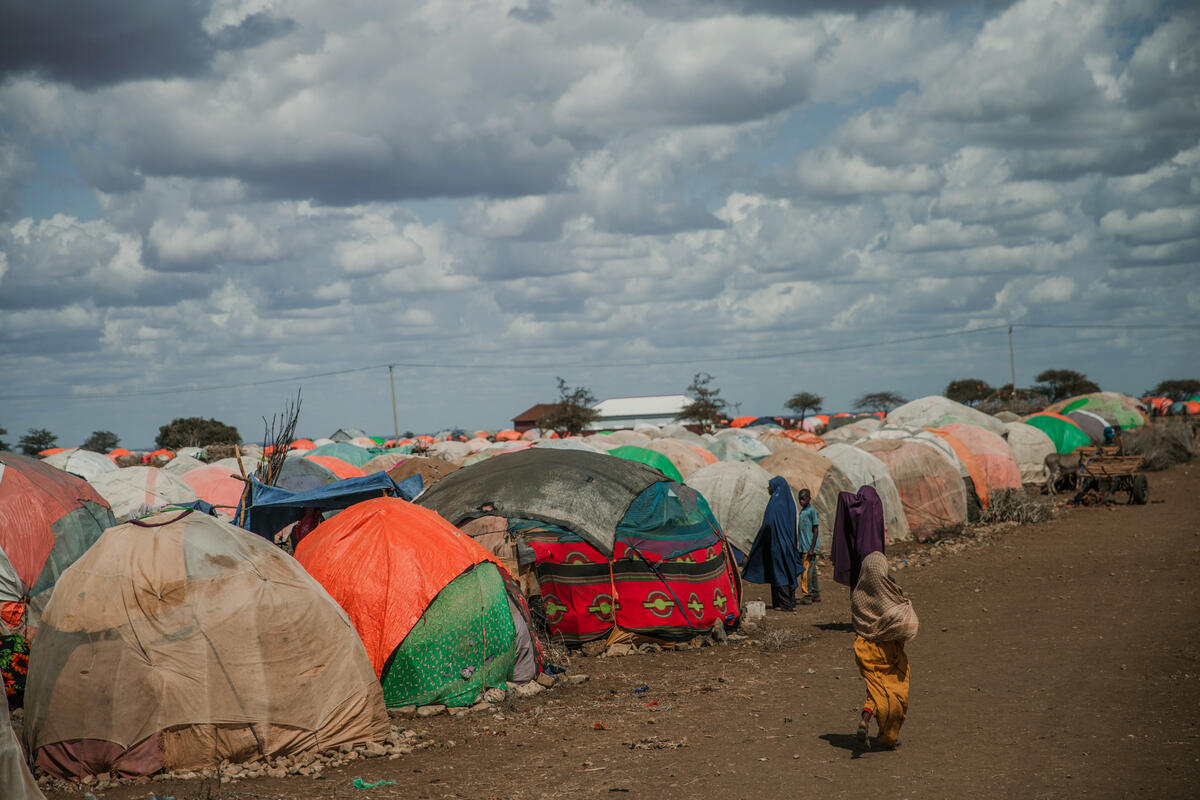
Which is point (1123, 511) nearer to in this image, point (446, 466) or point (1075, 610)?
point (1075, 610)

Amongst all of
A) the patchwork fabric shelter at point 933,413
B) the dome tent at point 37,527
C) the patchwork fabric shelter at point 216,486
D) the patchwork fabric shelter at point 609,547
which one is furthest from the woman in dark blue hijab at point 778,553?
the patchwork fabric shelter at point 933,413

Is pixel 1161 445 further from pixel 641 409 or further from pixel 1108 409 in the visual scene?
pixel 641 409

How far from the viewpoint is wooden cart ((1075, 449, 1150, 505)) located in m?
27.9

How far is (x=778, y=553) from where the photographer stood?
647 inches

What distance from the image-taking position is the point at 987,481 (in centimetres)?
2900

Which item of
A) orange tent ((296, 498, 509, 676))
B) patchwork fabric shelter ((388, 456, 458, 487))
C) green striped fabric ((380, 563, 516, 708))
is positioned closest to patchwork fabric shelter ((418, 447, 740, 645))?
orange tent ((296, 498, 509, 676))

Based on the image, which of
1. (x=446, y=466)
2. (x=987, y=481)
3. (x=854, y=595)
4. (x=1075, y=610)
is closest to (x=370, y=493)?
(x=854, y=595)

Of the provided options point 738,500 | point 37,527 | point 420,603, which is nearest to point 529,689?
point 420,603

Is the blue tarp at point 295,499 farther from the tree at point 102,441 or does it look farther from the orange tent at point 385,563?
the tree at point 102,441

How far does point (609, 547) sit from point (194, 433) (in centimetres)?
6485

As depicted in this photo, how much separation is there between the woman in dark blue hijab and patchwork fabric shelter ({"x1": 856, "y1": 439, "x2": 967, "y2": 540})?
31.9 ft

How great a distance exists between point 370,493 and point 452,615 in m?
3.12

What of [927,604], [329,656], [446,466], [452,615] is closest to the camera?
[329,656]

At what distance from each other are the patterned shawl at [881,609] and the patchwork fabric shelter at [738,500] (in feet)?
39.6
